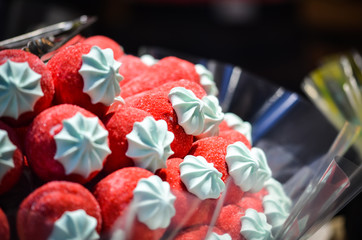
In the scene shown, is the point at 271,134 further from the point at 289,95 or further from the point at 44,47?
the point at 44,47

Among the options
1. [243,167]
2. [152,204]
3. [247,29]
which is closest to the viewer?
[152,204]

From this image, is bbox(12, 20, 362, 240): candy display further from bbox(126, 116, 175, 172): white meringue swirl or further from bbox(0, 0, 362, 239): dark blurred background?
bbox(0, 0, 362, 239): dark blurred background

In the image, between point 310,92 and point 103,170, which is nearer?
point 103,170

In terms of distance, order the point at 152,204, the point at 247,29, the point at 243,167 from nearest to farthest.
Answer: the point at 152,204 < the point at 243,167 < the point at 247,29

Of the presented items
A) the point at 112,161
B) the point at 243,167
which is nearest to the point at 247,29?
the point at 243,167

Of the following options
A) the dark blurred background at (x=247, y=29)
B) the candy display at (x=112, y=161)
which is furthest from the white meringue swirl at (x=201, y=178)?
the dark blurred background at (x=247, y=29)

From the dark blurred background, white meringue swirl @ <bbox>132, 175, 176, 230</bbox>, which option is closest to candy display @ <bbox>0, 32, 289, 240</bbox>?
white meringue swirl @ <bbox>132, 175, 176, 230</bbox>

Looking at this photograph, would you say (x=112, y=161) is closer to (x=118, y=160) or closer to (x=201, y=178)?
(x=118, y=160)

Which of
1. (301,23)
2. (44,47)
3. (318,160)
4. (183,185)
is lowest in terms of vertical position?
(301,23)

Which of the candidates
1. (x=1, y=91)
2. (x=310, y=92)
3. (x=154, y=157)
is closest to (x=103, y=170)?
(x=154, y=157)
